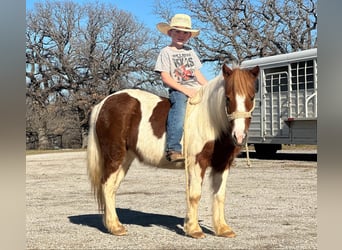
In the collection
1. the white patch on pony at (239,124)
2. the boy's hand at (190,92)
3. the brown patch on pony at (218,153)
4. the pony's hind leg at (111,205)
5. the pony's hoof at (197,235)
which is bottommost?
the pony's hoof at (197,235)

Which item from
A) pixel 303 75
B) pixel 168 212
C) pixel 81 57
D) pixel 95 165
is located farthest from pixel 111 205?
pixel 303 75

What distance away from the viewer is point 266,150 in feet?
28.6

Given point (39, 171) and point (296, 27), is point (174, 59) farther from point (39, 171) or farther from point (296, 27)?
point (39, 171)

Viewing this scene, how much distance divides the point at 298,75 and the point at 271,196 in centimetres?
378

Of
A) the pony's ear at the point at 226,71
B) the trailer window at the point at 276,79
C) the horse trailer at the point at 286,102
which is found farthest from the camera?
the trailer window at the point at 276,79

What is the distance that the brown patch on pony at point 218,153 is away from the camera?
2523 mm

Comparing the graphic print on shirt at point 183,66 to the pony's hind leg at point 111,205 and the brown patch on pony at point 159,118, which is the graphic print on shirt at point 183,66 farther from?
the pony's hind leg at point 111,205

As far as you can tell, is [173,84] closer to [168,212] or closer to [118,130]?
[118,130]

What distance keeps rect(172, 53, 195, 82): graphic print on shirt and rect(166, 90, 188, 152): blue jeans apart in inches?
4.5

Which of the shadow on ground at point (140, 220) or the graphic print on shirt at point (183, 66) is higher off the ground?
the graphic print on shirt at point (183, 66)

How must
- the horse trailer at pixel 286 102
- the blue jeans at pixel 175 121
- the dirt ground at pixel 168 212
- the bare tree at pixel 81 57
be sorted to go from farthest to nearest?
1. the horse trailer at pixel 286 102
2. the bare tree at pixel 81 57
3. the blue jeans at pixel 175 121
4. the dirt ground at pixel 168 212

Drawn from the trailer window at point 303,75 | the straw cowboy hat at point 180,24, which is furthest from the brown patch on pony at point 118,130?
the trailer window at point 303,75

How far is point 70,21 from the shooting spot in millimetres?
4727
